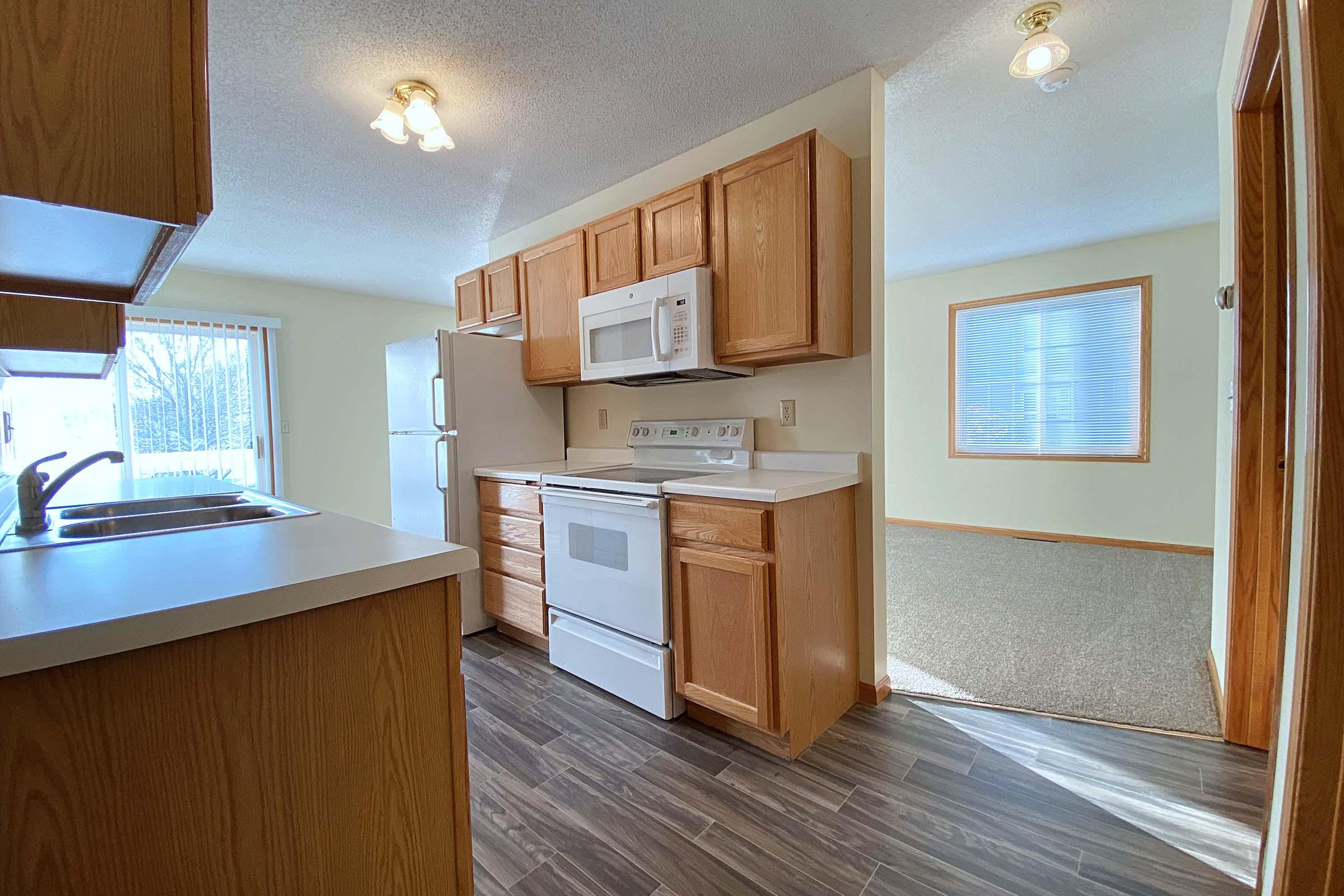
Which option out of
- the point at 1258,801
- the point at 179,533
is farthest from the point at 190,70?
the point at 1258,801

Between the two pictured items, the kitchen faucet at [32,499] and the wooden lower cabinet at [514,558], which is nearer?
the kitchen faucet at [32,499]

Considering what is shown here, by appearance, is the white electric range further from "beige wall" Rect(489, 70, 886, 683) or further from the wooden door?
the wooden door

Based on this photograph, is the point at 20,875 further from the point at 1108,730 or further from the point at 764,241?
the point at 1108,730

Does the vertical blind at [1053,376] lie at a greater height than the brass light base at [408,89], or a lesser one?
lesser

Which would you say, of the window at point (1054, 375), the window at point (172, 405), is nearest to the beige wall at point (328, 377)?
the window at point (172, 405)

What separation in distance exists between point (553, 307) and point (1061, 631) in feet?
10.2

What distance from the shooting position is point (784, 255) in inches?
81.0

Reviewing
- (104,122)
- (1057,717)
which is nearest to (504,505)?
(104,122)

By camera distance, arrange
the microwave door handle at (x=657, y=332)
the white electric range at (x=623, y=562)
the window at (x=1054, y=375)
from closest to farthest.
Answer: the white electric range at (x=623, y=562), the microwave door handle at (x=657, y=332), the window at (x=1054, y=375)

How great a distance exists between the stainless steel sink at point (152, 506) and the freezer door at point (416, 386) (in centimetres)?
119

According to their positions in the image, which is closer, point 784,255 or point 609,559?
point 784,255

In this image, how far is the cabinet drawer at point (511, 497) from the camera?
8.90 ft

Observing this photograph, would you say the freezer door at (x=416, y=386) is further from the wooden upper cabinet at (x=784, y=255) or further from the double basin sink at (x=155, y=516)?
the wooden upper cabinet at (x=784, y=255)

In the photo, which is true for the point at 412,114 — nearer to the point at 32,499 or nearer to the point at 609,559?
the point at 32,499
